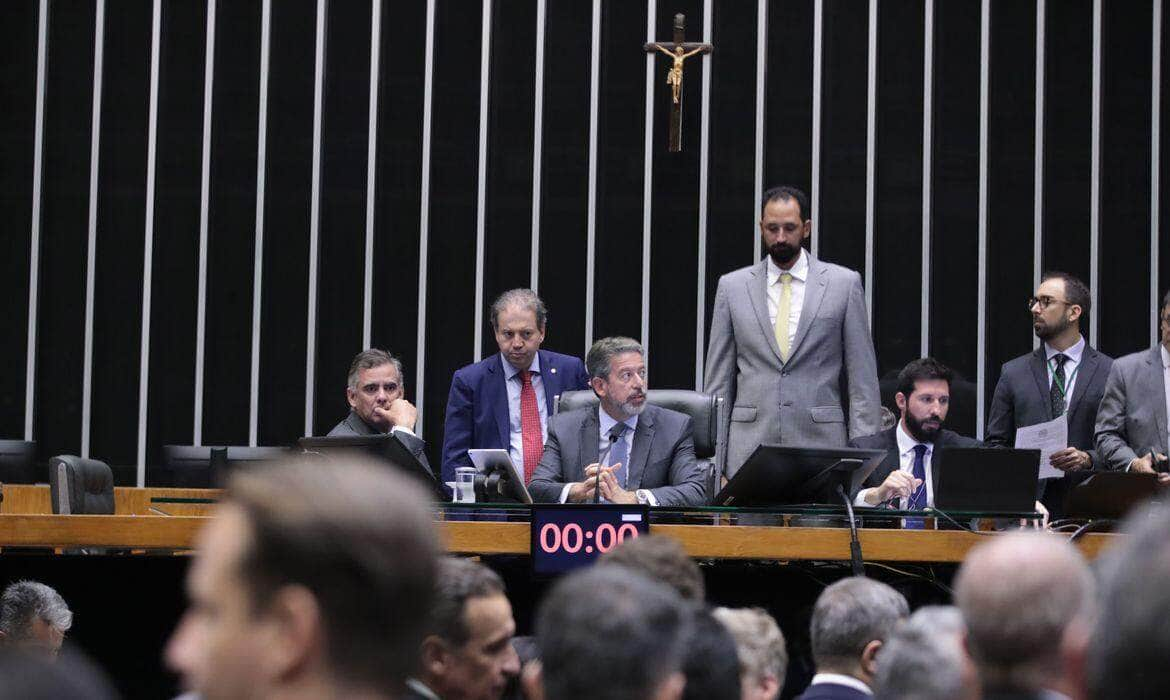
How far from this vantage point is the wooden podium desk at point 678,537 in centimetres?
486

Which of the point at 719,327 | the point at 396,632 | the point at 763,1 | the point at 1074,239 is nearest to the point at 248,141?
the point at 763,1

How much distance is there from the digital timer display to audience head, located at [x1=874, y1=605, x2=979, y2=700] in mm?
2042

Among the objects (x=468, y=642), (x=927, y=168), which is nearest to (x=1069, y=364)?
(x=927, y=168)

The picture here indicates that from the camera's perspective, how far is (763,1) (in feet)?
30.4

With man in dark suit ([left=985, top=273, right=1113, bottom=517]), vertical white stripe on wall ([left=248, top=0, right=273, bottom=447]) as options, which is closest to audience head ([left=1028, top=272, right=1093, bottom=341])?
man in dark suit ([left=985, top=273, right=1113, bottom=517])

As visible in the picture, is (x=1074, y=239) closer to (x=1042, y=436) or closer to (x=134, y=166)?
(x=1042, y=436)

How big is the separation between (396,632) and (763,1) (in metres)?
8.25

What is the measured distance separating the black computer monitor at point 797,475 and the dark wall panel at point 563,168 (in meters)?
4.34

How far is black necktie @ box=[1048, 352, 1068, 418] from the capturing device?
6.84m

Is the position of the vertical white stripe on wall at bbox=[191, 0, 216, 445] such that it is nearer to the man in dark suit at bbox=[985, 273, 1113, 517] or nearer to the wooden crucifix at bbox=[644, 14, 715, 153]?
the wooden crucifix at bbox=[644, 14, 715, 153]

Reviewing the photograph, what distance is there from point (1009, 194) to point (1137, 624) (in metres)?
8.30

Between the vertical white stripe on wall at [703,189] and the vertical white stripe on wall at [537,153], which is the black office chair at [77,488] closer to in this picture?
the vertical white stripe on wall at [537,153]

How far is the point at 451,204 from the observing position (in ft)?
30.6

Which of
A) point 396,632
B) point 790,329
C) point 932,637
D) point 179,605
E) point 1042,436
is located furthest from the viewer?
point 790,329
